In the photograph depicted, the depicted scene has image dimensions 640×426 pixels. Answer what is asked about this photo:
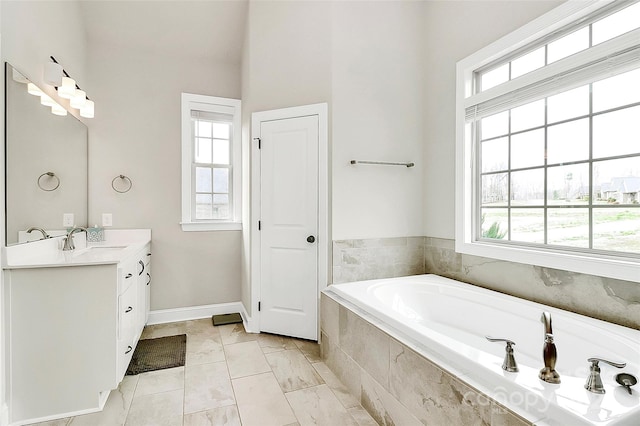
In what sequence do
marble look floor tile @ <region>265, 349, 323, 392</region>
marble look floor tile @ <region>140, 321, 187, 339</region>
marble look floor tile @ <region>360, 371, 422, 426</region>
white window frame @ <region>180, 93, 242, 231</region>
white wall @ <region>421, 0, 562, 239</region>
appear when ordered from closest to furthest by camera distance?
1. marble look floor tile @ <region>360, 371, 422, 426</region>
2. marble look floor tile @ <region>265, 349, 323, 392</region>
3. white wall @ <region>421, 0, 562, 239</region>
4. marble look floor tile @ <region>140, 321, 187, 339</region>
5. white window frame @ <region>180, 93, 242, 231</region>

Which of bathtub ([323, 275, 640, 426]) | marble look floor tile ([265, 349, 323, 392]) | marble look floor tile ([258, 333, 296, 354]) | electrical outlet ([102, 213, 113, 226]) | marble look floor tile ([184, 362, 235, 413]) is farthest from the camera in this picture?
electrical outlet ([102, 213, 113, 226])

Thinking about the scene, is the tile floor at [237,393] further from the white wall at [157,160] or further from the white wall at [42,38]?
the white wall at [42,38]

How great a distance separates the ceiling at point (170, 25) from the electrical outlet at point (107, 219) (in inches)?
66.2

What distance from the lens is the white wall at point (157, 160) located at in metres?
3.16

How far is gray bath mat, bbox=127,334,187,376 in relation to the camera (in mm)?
2402

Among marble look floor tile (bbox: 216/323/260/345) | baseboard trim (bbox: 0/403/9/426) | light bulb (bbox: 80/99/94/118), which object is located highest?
light bulb (bbox: 80/99/94/118)

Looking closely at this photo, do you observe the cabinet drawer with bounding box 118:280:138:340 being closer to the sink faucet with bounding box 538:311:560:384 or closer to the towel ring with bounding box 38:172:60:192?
the towel ring with bounding box 38:172:60:192

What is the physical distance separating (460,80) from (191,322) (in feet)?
11.2

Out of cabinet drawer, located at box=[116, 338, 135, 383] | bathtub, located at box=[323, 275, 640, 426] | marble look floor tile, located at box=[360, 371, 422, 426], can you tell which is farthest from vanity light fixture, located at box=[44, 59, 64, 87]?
marble look floor tile, located at box=[360, 371, 422, 426]

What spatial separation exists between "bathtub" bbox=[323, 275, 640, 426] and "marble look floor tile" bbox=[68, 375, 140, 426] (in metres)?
1.43

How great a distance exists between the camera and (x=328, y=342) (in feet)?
7.92

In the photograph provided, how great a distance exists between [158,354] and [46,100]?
6.76 ft

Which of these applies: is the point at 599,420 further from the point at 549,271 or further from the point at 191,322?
the point at 191,322

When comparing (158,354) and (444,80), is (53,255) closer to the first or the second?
(158,354)
